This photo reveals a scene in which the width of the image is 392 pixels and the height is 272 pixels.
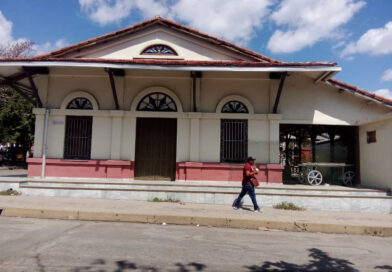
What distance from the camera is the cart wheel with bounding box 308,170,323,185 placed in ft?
35.3

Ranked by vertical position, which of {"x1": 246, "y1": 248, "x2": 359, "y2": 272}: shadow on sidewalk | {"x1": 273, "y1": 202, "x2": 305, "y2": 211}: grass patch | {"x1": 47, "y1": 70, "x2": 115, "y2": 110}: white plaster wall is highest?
{"x1": 47, "y1": 70, "x2": 115, "y2": 110}: white plaster wall

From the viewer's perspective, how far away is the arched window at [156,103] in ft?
35.8

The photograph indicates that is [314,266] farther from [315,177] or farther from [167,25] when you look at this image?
[167,25]

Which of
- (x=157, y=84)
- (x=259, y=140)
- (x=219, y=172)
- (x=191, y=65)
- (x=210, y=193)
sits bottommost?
(x=210, y=193)

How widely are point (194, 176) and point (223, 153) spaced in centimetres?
132

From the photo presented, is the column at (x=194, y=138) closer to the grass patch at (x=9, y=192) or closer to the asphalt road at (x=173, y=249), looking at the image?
the asphalt road at (x=173, y=249)

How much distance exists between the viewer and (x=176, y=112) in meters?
10.7

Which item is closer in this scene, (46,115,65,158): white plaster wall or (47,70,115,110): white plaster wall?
(46,115,65,158): white plaster wall

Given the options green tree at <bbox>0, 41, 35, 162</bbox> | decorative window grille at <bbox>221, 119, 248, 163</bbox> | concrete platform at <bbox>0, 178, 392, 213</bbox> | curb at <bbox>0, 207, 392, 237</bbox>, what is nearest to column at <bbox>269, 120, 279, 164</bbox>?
decorative window grille at <bbox>221, 119, 248, 163</bbox>

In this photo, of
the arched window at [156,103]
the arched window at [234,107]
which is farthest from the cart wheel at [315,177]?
the arched window at [156,103]

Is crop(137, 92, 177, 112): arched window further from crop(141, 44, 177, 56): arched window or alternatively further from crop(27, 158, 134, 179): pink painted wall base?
crop(27, 158, 134, 179): pink painted wall base

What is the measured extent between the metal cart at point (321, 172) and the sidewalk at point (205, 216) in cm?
246

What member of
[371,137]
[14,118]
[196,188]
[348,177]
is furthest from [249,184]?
[14,118]

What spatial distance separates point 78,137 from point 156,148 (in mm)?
2827
